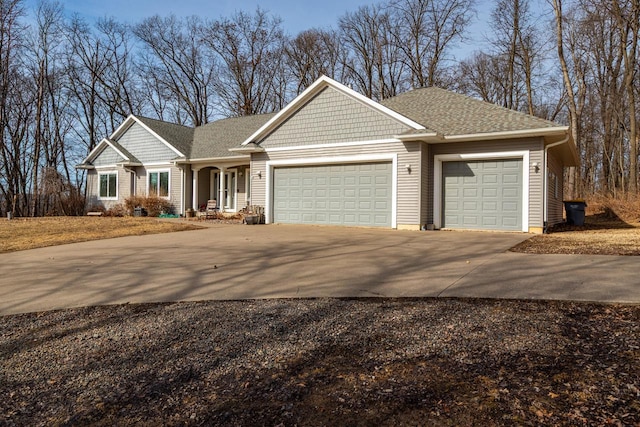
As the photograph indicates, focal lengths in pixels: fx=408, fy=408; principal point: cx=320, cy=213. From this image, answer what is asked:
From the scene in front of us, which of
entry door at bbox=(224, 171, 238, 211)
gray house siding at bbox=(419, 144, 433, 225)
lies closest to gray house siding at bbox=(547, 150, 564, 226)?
gray house siding at bbox=(419, 144, 433, 225)

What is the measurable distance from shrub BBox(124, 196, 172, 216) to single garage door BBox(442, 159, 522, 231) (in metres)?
13.6

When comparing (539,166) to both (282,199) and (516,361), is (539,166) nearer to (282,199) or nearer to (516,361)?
(282,199)

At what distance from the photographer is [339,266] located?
6367 mm

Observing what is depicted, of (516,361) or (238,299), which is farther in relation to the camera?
(238,299)

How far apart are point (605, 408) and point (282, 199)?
13.6 metres

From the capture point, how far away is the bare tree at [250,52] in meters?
31.0

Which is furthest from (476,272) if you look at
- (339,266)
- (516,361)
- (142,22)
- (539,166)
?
(142,22)

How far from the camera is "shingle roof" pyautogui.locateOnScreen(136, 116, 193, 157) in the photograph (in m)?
20.6

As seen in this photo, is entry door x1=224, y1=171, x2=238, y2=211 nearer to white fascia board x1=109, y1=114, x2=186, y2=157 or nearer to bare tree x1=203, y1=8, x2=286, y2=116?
white fascia board x1=109, y1=114, x2=186, y2=157

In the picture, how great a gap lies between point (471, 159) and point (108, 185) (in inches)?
743

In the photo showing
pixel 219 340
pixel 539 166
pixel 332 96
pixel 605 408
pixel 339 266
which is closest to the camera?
pixel 605 408

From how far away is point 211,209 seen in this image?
19.3 m

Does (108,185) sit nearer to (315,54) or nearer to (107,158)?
(107,158)

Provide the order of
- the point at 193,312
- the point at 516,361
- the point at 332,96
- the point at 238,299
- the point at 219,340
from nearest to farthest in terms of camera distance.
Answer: the point at 516,361 < the point at 219,340 < the point at 193,312 < the point at 238,299 < the point at 332,96
